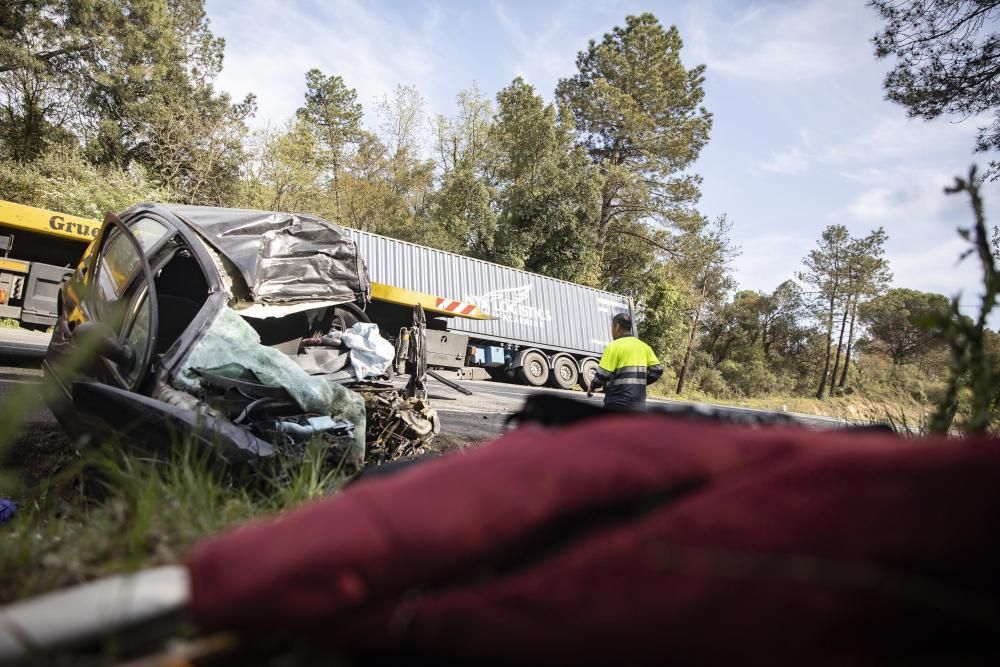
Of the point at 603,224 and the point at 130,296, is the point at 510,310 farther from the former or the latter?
the point at 130,296

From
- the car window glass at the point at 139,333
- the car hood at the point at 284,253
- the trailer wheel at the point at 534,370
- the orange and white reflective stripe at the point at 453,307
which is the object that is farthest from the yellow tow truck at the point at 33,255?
the trailer wheel at the point at 534,370

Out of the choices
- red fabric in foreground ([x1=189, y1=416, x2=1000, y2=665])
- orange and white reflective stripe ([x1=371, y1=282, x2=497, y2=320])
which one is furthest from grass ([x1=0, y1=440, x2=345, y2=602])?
orange and white reflective stripe ([x1=371, y1=282, x2=497, y2=320])

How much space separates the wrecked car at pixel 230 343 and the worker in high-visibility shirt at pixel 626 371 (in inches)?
92.5

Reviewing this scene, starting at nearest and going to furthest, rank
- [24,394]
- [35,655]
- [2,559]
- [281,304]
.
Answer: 1. [35,655]
2. [24,394]
3. [2,559]
4. [281,304]

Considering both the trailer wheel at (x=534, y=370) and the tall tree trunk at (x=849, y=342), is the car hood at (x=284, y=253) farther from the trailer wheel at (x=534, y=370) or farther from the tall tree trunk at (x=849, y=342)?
the tall tree trunk at (x=849, y=342)

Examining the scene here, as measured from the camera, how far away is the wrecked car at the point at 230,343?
9.70 feet

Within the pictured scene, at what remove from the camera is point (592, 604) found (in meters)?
0.74

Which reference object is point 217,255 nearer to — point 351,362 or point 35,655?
point 351,362

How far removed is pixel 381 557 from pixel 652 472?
35cm

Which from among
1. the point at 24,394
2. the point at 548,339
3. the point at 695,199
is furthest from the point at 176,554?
the point at 695,199

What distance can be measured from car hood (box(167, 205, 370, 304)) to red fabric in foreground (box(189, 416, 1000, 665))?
384 cm

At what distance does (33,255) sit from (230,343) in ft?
22.9

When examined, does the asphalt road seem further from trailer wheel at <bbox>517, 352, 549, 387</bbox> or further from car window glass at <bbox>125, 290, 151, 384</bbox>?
trailer wheel at <bbox>517, 352, 549, 387</bbox>

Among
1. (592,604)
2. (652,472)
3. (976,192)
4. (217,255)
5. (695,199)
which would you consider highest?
(695,199)
